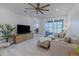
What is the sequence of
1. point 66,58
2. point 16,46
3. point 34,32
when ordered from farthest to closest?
point 34,32
point 16,46
point 66,58

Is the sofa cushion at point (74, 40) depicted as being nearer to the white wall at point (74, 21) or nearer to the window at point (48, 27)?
the white wall at point (74, 21)

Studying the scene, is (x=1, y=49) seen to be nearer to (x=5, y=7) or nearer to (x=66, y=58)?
(x=5, y=7)

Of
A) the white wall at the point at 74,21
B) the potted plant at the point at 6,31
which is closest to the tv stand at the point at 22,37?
the potted plant at the point at 6,31

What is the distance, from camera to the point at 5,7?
6.73 ft

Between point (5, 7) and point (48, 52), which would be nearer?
point (5, 7)

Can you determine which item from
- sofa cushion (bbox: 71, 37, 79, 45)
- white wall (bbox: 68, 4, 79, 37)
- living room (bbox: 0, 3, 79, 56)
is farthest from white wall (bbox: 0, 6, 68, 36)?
sofa cushion (bbox: 71, 37, 79, 45)

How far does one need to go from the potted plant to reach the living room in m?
0.05

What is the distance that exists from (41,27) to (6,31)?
31.8 inches

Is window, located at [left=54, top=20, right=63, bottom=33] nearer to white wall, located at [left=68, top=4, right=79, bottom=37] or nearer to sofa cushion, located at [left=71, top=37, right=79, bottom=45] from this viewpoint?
white wall, located at [left=68, top=4, right=79, bottom=37]

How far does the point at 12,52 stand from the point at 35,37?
61 cm

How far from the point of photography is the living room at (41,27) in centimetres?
206

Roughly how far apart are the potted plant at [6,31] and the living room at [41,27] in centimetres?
5

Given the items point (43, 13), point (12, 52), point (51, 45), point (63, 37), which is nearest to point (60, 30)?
point (63, 37)

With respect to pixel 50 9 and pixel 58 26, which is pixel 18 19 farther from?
pixel 58 26
